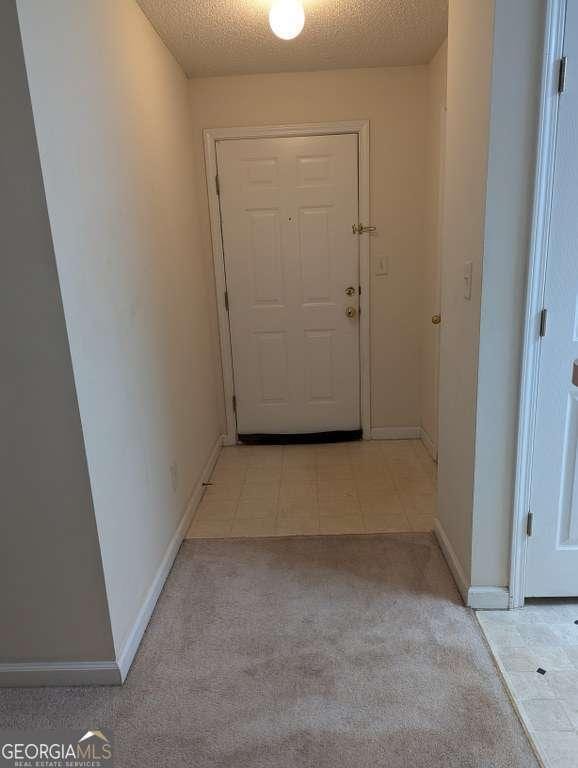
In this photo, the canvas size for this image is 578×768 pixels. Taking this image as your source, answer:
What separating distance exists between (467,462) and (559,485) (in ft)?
1.01

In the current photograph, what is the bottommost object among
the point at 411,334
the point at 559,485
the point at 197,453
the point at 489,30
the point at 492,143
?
the point at 197,453

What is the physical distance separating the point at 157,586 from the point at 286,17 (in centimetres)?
244

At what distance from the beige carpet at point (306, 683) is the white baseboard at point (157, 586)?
0.04 metres

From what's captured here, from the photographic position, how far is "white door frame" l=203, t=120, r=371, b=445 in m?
3.10

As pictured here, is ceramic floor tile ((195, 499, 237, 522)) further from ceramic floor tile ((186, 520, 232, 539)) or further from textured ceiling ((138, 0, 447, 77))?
textured ceiling ((138, 0, 447, 77))

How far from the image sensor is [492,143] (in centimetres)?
149

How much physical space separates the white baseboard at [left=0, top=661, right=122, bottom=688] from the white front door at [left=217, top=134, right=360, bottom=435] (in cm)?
214

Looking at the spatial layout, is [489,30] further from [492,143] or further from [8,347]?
[8,347]

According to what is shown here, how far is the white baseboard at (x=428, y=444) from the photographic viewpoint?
3180 millimetres

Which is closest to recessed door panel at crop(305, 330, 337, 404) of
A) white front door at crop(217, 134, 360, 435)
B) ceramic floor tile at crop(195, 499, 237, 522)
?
white front door at crop(217, 134, 360, 435)

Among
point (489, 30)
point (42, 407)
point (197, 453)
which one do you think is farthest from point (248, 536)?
point (489, 30)

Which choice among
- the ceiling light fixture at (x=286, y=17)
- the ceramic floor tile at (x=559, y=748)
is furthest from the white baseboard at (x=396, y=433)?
the ceiling light fixture at (x=286, y=17)

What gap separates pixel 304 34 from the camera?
2516mm

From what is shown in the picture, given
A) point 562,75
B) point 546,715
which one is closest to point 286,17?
point 562,75
